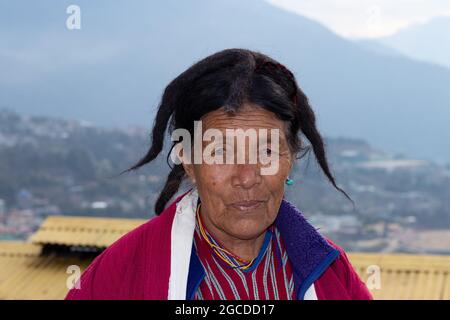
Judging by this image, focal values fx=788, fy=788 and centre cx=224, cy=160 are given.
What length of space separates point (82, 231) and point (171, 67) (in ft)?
259

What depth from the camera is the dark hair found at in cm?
219

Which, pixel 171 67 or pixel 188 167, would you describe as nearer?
pixel 188 167

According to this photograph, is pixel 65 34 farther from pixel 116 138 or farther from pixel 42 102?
pixel 116 138

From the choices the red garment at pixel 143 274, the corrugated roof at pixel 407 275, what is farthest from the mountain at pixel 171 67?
the red garment at pixel 143 274

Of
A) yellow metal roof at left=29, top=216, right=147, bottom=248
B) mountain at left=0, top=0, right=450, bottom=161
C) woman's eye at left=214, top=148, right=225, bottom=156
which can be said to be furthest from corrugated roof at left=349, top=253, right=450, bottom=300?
mountain at left=0, top=0, right=450, bottom=161

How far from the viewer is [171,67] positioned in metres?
89.9

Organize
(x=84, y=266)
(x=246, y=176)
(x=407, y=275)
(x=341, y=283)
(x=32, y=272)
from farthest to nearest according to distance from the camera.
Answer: (x=32, y=272)
(x=84, y=266)
(x=407, y=275)
(x=341, y=283)
(x=246, y=176)

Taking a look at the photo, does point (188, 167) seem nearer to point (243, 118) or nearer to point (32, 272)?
point (243, 118)

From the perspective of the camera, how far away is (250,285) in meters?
2.29

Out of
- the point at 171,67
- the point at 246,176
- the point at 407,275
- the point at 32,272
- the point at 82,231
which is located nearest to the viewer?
the point at 246,176

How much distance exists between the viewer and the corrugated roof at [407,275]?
32.5 ft

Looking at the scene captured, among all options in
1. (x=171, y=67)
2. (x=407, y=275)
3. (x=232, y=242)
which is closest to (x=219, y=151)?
(x=232, y=242)

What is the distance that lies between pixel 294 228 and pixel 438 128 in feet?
264

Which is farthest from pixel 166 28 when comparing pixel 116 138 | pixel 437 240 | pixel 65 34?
pixel 437 240
